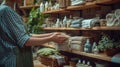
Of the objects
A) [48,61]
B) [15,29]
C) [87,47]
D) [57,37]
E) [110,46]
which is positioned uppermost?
[15,29]

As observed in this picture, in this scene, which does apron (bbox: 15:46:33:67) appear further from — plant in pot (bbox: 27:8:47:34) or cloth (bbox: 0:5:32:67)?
plant in pot (bbox: 27:8:47:34)

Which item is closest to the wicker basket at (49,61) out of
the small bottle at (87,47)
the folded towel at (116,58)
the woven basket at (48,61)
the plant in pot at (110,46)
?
the woven basket at (48,61)

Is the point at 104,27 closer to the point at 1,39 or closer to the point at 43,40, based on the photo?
the point at 43,40

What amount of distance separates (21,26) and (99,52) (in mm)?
1217

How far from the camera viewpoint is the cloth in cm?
178

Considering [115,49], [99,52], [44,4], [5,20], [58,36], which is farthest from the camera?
[44,4]

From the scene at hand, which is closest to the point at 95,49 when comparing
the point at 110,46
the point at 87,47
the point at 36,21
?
the point at 87,47

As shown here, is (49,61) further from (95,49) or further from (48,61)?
(95,49)

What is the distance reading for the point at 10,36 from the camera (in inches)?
70.8

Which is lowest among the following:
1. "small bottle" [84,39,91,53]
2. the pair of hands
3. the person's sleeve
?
"small bottle" [84,39,91,53]

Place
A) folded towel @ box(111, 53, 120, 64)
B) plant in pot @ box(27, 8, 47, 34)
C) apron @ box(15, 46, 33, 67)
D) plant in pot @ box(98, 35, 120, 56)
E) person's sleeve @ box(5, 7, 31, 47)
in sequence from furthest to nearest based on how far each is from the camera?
1. plant in pot @ box(27, 8, 47, 34)
2. plant in pot @ box(98, 35, 120, 56)
3. folded towel @ box(111, 53, 120, 64)
4. apron @ box(15, 46, 33, 67)
5. person's sleeve @ box(5, 7, 31, 47)

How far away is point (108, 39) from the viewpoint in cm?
245

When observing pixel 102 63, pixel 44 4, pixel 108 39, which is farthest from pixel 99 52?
pixel 44 4

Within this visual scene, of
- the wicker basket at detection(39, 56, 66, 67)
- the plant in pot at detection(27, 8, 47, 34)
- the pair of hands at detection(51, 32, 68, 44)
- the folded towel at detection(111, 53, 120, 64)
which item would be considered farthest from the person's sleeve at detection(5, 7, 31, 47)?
the plant in pot at detection(27, 8, 47, 34)
